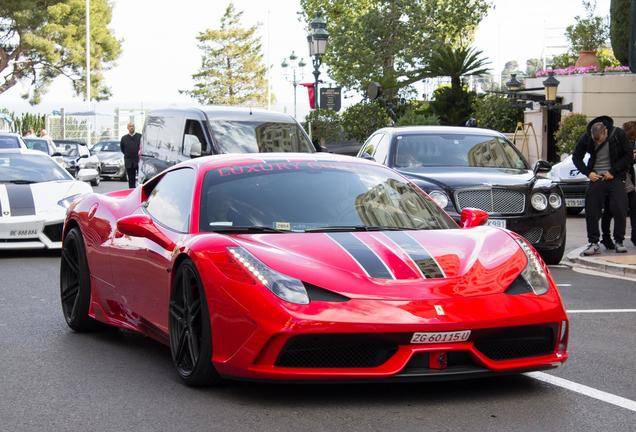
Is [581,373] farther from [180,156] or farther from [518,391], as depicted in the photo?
[180,156]

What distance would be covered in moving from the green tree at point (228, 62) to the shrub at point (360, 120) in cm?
6568

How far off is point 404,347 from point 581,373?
1548mm

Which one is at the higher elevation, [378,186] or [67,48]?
[67,48]

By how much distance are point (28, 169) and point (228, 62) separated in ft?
293

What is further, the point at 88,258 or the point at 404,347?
the point at 88,258

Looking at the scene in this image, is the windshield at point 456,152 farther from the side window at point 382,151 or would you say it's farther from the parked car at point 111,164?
the parked car at point 111,164

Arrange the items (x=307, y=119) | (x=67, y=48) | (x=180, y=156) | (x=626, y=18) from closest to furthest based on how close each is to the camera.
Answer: (x=180, y=156), (x=626, y=18), (x=307, y=119), (x=67, y=48)

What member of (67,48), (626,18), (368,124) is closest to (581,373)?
(626,18)

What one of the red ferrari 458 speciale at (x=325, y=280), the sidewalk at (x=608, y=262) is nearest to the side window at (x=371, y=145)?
the sidewalk at (x=608, y=262)

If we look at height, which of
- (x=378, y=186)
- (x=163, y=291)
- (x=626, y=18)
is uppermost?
(x=626, y=18)

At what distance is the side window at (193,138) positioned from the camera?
61.0 ft

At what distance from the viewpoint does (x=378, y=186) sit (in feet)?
24.9

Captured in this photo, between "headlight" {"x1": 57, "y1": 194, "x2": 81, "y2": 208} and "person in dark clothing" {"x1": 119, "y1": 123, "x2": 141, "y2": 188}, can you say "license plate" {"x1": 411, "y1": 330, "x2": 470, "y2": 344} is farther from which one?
"person in dark clothing" {"x1": 119, "y1": 123, "x2": 141, "y2": 188}

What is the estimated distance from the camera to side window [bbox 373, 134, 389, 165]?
1600cm
